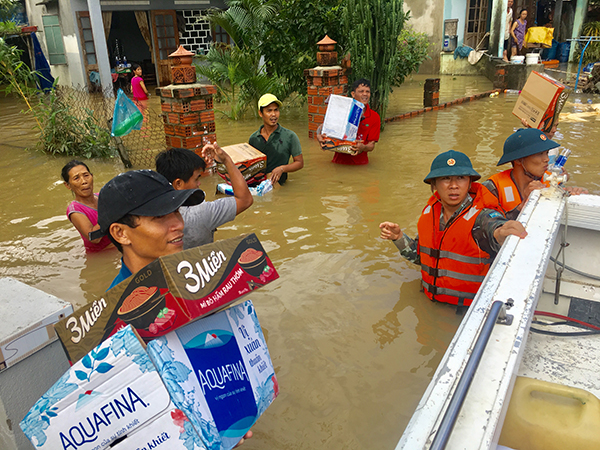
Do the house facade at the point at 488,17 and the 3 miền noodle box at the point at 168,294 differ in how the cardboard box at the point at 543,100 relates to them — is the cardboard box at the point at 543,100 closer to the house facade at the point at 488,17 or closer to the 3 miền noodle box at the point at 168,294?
the 3 miền noodle box at the point at 168,294

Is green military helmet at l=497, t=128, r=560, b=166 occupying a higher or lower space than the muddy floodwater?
higher

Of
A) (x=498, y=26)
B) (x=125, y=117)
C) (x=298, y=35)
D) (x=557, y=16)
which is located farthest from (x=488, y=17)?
(x=125, y=117)

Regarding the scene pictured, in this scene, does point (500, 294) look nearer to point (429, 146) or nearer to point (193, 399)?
point (193, 399)

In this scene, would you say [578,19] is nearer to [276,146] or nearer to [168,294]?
[276,146]

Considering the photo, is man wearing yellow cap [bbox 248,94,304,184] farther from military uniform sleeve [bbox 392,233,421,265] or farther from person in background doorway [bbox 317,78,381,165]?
military uniform sleeve [bbox 392,233,421,265]

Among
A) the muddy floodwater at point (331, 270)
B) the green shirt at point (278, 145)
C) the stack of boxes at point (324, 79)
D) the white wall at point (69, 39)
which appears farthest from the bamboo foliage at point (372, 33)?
the white wall at point (69, 39)

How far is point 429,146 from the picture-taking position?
828cm

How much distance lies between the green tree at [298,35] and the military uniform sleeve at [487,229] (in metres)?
7.24

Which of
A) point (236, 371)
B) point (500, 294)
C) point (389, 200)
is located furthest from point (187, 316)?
point (389, 200)

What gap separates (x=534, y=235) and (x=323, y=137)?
14.4 feet

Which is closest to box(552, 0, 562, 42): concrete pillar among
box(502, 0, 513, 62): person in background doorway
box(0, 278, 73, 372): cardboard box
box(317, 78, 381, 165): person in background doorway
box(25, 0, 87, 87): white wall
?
box(502, 0, 513, 62): person in background doorway

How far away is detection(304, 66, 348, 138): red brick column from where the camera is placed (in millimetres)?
8523

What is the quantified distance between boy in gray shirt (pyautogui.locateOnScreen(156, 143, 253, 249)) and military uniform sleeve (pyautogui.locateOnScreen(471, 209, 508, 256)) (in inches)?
58.0

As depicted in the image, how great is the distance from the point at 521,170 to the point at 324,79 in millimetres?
5530
